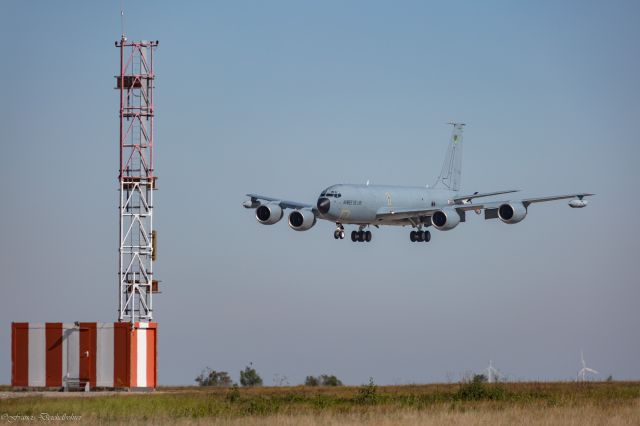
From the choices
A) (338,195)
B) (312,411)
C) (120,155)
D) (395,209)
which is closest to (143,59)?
(120,155)

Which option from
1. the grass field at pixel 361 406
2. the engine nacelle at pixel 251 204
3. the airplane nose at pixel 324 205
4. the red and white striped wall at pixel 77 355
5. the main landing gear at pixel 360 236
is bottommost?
the grass field at pixel 361 406

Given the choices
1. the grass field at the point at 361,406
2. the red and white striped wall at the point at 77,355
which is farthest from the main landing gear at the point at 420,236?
the grass field at the point at 361,406

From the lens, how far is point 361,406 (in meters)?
56.0

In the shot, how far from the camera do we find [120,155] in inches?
3152

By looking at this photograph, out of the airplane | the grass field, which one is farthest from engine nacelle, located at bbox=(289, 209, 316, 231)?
the grass field

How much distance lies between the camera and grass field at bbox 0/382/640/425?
50375mm

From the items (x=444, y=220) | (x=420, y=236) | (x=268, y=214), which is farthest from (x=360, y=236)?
(x=268, y=214)

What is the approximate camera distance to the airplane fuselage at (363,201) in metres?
90.8

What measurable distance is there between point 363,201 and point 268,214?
23.7 feet

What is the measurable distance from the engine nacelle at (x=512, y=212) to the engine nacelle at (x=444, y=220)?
3660 mm

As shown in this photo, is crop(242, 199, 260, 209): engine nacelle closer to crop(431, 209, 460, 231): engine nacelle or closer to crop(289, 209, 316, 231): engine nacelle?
crop(289, 209, 316, 231): engine nacelle

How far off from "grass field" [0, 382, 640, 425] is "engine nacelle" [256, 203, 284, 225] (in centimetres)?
3060

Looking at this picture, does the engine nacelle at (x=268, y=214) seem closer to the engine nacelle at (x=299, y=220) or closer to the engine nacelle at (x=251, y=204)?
the engine nacelle at (x=251, y=204)

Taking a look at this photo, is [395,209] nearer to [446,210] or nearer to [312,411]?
[446,210]
